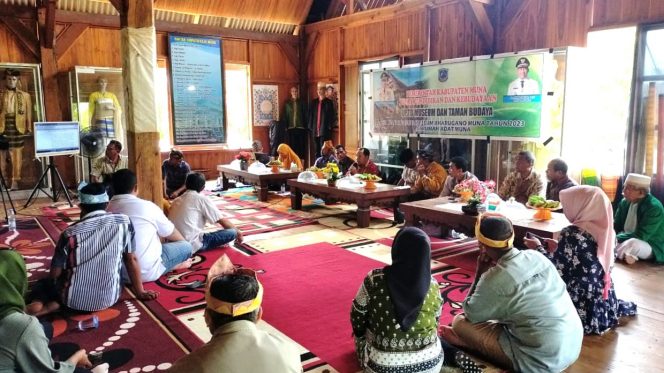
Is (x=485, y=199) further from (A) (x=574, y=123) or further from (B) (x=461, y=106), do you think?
(B) (x=461, y=106)

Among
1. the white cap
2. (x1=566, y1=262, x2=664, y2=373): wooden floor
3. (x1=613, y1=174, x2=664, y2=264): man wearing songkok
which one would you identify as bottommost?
(x1=566, y1=262, x2=664, y2=373): wooden floor

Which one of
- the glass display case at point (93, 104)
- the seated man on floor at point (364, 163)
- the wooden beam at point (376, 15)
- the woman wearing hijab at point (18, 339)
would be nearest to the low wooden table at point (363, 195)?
the seated man on floor at point (364, 163)

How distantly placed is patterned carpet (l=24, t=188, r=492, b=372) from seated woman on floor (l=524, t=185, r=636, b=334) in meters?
0.81

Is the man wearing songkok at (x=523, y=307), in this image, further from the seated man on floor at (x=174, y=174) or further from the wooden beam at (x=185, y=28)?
the wooden beam at (x=185, y=28)

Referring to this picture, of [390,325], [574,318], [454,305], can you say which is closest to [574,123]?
[454,305]

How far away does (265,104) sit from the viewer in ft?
37.7

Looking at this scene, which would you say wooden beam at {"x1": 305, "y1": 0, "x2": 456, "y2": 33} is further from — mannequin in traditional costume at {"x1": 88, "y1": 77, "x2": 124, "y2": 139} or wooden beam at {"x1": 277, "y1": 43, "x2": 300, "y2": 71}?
mannequin in traditional costume at {"x1": 88, "y1": 77, "x2": 124, "y2": 139}

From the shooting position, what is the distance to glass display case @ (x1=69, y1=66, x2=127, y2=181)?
28.8ft

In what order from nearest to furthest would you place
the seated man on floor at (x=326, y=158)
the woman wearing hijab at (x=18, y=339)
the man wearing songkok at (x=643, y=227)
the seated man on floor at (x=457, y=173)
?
the woman wearing hijab at (x=18, y=339)
the man wearing songkok at (x=643, y=227)
the seated man on floor at (x=457, y=173)
the seated man on floor at (x=326, y=158)

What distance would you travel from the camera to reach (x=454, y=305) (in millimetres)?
3646

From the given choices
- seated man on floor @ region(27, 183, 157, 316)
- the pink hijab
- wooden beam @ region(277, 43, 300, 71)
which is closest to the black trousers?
wooden beam @ region(277, 43, 300, 71)

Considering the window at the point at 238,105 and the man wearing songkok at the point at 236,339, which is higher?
the window at the point at 238,105

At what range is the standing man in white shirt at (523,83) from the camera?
257 inches

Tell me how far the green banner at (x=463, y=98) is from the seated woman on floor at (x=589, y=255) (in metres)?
3.59
